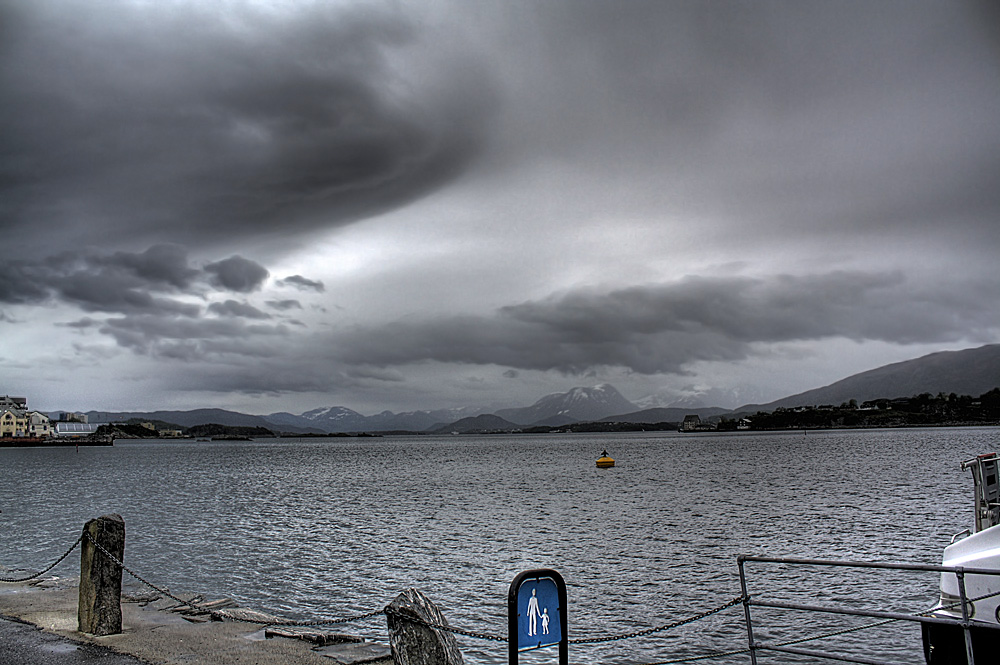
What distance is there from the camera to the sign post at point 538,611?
6101mm

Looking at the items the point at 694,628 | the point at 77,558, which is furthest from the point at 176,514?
the point at 694,628

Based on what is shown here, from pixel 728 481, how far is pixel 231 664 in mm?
72108

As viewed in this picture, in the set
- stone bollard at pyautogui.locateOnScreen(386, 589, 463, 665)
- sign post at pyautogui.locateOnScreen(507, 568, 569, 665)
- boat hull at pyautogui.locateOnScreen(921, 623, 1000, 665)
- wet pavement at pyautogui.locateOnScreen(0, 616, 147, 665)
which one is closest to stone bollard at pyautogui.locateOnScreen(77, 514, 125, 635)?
wet pavement at pyautogui.locateOnScreen(0, 616, 147, 665)

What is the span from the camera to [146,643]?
10695 millimetres

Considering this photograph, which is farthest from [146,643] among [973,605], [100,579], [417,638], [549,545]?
[549,545]

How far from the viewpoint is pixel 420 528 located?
129 ft

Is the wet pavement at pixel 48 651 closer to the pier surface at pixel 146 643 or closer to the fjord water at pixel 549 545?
the pier surface at pixel 146 643

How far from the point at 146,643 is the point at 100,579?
Result: 1257 millimetres

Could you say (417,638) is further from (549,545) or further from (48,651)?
(549,545)

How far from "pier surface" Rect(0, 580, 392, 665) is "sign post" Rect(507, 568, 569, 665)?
16.3ft

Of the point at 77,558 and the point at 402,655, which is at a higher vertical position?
the point at 402,655

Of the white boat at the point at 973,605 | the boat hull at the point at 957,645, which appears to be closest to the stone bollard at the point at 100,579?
the white boat at the point at 973,605

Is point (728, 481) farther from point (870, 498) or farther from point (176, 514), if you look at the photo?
point (176, 514)

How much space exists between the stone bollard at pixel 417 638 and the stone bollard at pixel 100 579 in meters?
4.94
